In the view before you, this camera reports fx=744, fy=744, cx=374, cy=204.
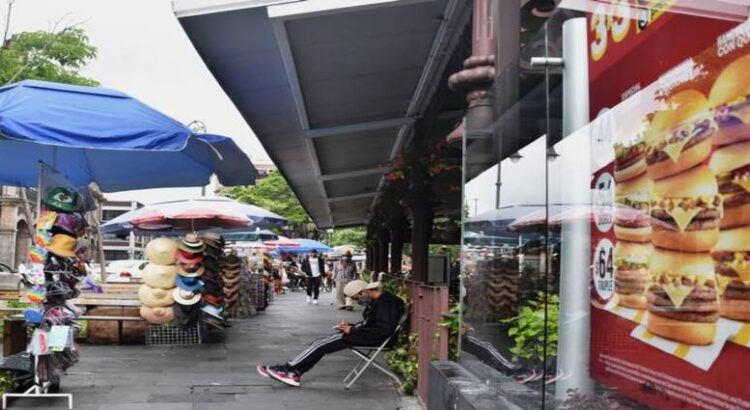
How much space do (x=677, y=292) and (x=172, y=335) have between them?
1023cm

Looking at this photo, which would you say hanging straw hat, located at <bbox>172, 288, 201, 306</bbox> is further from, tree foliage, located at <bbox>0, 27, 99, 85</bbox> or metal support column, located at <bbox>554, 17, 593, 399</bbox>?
tree foliage, located at <bbox>0, 27, 99, 85</bbox>

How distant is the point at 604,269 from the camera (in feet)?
8.93

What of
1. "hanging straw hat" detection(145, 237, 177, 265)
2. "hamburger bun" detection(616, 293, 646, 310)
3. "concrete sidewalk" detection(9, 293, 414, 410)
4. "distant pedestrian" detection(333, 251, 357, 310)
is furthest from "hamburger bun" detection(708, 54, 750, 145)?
"distant pedestrian" detection(333, 251, 357, 310)

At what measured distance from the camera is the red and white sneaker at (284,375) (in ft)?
26.0

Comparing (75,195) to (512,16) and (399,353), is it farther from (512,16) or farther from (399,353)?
(512,16)

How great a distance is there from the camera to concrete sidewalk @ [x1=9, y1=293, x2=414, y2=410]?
7113mm

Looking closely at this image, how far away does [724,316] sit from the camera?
1.88 m

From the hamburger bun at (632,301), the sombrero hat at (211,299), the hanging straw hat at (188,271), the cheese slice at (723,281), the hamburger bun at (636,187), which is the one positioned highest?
the hamburger bun at (636,187)

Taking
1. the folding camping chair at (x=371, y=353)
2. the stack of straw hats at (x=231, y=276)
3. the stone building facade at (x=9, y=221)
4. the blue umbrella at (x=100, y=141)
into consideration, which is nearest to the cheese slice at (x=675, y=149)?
the blue umbrella at (x=100, y=141)

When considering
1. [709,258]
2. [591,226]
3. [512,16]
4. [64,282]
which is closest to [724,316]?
[709,258]

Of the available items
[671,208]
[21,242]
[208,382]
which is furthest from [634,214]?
[21,242]

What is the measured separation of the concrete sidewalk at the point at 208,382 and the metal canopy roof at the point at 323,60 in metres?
3.00

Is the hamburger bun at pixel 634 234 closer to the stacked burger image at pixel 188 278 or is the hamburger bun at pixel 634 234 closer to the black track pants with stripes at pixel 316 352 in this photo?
the black track pants with stripes at pixel 316 352

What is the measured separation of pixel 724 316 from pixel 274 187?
157 feet
